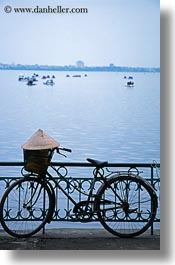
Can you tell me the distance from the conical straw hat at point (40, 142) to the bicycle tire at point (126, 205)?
588 millimetres

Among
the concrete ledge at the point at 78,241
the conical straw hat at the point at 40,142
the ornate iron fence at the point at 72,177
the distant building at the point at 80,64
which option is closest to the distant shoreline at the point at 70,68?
the distant building at the point at 80,64

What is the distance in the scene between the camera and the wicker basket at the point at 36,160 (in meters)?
5.67

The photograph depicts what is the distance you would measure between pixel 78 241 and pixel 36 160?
2.56ft

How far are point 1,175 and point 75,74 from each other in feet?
3.54

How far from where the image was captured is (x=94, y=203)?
584 centimetres

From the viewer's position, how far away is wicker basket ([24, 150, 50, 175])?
5672mm

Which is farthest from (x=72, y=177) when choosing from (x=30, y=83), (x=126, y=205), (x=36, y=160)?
(x=30, y=83)

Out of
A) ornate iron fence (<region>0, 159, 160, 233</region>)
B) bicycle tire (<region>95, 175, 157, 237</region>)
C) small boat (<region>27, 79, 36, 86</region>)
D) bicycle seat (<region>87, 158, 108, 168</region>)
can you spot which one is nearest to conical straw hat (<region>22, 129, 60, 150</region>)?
ornate iron fence (<region>0, 159, 160, 233</region>)

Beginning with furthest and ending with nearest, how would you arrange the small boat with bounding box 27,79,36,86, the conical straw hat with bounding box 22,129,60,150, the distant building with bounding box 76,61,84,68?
the small boat with bounding box 27,79,36,86
the distant building with bounding box 76,61,84,68
the conical straw hat with bounding box 22,129,60,150

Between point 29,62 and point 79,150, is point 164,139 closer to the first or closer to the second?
point 79,150

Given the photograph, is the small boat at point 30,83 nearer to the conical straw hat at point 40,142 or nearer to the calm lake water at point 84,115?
the calm lake water at point 84,115

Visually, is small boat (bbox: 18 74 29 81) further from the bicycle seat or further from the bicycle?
the bicycle seat

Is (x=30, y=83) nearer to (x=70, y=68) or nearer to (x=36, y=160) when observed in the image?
(x=70, y=68)

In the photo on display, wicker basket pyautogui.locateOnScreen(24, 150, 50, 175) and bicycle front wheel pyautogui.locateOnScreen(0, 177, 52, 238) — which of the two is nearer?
wicker basket pyautogui.locateOnScreen(24, 150, 50, 175)
